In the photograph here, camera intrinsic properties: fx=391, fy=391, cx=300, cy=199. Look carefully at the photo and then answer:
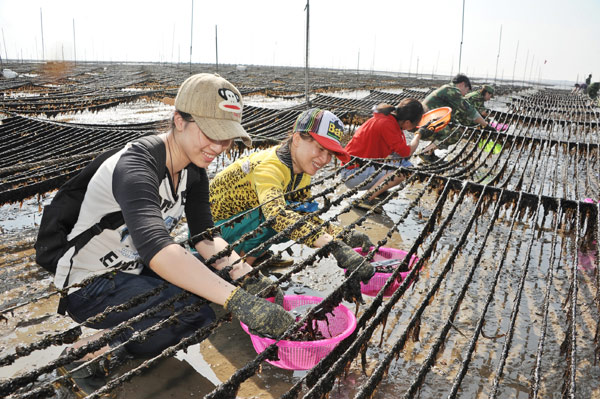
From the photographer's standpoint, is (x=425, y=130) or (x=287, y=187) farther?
(x=425, y=130)

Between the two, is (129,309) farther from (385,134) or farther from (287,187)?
(385,134)

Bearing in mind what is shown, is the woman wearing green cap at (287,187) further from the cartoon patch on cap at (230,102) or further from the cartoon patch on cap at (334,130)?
the cartoon patch on cap at (230,102)

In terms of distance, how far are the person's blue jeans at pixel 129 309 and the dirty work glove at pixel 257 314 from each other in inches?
15.4

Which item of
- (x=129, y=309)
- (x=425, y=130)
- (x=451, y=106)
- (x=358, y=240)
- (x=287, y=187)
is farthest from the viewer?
(x=451, y=106)

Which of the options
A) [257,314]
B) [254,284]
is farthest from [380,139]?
[257,314]

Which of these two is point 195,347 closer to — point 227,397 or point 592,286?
point 227,397

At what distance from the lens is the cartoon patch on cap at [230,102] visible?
172cm

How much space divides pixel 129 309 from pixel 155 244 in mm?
552

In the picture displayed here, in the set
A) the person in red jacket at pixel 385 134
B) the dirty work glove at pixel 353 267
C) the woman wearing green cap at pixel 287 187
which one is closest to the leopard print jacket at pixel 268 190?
the woman wearing green cap at pixel 287 187

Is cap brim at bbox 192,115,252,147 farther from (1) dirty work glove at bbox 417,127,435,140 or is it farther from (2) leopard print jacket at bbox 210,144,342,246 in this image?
(1) dirty work glove at bbox 417,127,435,140

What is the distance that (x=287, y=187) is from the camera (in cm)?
277

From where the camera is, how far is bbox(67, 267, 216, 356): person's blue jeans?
1.82 metres

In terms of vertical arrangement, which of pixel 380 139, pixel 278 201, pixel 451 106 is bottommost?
pixel 278 201

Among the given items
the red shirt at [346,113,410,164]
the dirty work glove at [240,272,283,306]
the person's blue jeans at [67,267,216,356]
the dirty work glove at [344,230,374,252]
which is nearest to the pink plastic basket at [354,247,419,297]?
the dirty work glove at [344,230,374,252]
